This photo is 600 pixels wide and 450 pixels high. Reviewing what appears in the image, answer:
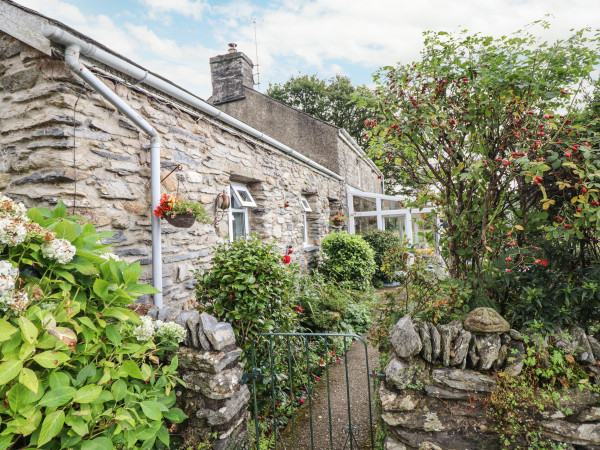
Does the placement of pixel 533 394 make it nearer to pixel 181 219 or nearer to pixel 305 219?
pixel 181 219

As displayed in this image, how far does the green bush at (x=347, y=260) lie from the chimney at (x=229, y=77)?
562 centimetres

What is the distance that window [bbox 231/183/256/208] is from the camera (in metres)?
5.78

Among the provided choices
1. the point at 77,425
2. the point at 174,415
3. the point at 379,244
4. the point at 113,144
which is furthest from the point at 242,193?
the point at 379,244

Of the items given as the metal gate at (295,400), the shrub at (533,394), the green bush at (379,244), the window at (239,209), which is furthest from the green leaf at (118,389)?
the green bush at (379,244)

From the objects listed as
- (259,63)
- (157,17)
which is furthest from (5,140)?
(259,63)

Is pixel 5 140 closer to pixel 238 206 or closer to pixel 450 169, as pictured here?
pixel 238 206

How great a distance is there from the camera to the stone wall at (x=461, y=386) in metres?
2.38

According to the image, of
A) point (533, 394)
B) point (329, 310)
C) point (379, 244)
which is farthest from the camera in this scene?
point (379, 244)

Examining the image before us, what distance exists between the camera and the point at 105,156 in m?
3.26

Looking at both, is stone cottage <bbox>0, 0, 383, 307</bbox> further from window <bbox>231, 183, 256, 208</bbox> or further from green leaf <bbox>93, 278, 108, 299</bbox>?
green leaf <bbox>93, 278, 108, 299</bbox>

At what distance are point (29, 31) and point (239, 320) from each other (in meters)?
3.14

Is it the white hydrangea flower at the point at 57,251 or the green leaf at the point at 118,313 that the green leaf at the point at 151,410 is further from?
the white hydrangea flower at the point at 57,251

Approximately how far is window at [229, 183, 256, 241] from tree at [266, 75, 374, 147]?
55.6 ft

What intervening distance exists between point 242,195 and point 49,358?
4.88 m
